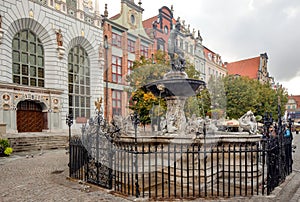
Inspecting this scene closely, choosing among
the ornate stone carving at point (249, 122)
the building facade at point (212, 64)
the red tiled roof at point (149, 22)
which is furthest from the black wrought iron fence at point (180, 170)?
the building facade at point (212, 64)

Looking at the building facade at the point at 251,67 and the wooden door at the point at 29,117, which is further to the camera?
the building facade at the point at 251,67

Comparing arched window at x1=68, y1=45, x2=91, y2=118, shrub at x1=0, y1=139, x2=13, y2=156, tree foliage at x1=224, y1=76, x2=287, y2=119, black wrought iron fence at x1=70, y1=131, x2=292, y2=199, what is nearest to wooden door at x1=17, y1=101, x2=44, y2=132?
arched window at x1=68, y1=45, x2=91, y2=118

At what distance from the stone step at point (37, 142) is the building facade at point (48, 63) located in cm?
245

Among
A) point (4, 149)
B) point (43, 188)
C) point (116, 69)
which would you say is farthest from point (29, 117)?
point (43, 188)

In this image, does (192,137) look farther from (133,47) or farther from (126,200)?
(133,47)

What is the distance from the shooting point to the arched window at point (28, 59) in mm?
19094

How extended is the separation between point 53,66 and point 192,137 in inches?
723

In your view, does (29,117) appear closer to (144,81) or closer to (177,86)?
(144,81)

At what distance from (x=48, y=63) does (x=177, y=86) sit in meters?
16.8

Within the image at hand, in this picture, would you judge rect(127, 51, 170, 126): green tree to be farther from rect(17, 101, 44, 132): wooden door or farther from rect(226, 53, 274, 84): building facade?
rect(226, 53, 274, 84): building facade

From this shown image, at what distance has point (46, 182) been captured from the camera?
6883mm

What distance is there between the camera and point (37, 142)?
1686cm

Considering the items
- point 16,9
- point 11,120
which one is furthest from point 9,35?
point 11,120

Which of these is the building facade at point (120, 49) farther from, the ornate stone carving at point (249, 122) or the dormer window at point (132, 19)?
the ornate stone carving at point (249, 122)
